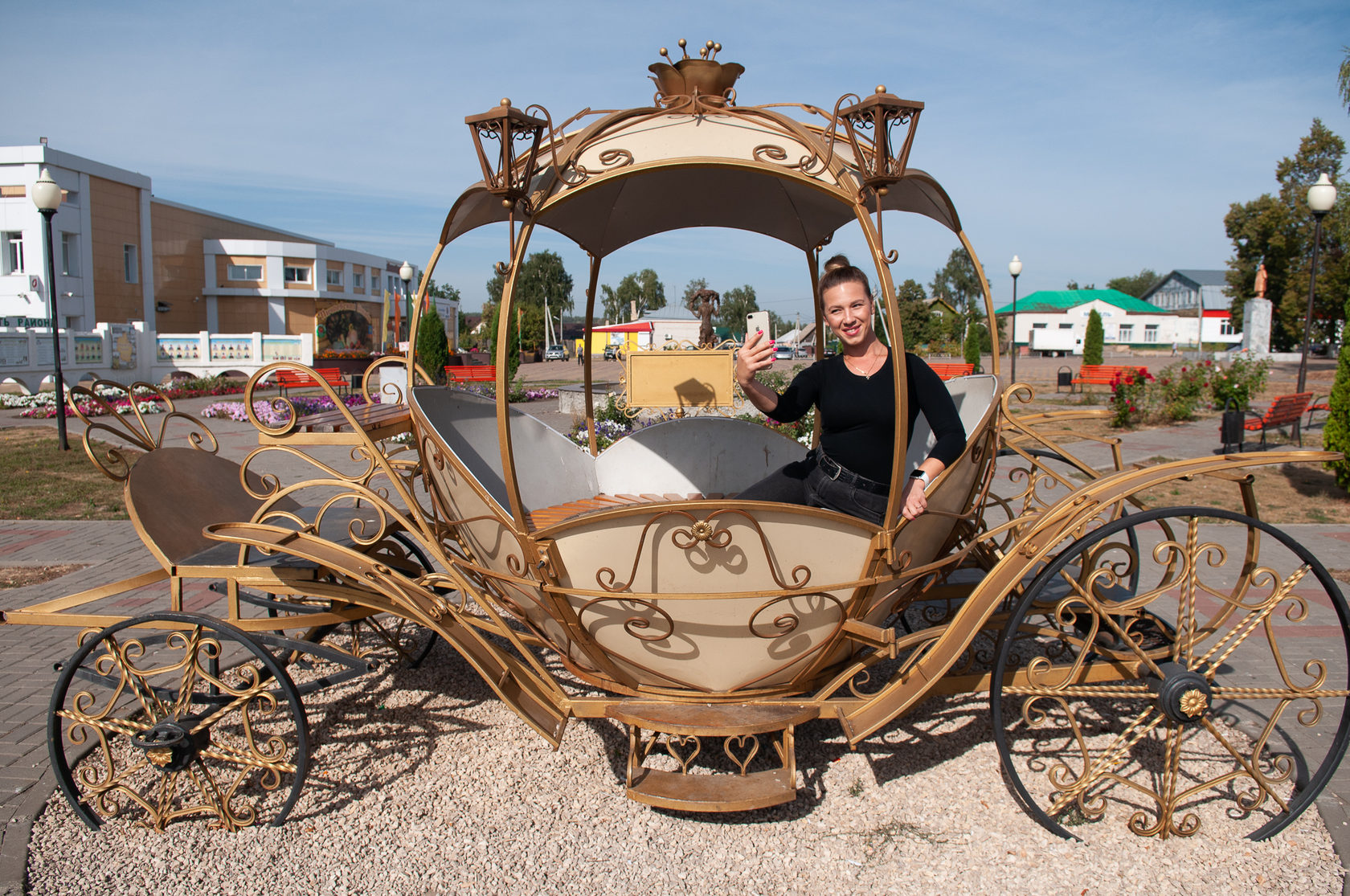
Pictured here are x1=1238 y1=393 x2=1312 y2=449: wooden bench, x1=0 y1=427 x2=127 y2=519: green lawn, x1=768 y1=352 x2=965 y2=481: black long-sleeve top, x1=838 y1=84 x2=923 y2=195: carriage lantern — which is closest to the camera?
x1=838 y1=84 x2=923 y2=195: carriage lantern

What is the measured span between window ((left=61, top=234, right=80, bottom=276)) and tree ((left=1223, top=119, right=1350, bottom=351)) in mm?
47378

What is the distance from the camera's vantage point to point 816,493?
10.0 feet

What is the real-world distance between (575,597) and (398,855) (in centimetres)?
104

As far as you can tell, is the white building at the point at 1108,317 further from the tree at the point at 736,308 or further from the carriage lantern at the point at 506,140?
the carriage lantern at the point at 506,140

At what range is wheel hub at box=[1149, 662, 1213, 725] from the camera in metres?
2.69

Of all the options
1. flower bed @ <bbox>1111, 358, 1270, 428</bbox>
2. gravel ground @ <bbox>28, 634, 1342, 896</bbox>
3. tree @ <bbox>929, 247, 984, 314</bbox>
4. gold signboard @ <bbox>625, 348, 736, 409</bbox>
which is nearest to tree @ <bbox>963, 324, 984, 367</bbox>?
flower bed @ <bbox>1111, 358, 1270, 428</bbox>

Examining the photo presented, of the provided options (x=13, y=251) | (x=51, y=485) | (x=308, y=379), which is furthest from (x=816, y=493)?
(x=13, y=251)

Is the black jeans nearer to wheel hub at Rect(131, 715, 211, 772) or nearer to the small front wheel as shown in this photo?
the small front wheel

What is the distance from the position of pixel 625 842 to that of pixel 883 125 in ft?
8.10

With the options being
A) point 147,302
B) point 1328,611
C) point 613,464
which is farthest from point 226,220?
point 1328,611

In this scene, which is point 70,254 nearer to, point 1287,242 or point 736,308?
point 736,308

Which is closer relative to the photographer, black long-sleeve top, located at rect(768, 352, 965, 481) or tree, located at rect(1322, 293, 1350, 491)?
black long-sleeve top, located at rect(768, 352, 965, 481)

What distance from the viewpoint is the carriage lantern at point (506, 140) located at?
237 centimetres

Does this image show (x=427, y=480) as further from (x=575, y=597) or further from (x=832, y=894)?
(x=832, y=894)
